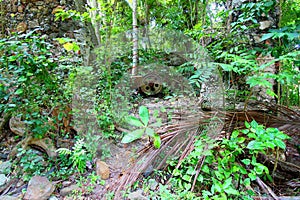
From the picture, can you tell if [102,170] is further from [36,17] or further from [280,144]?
[36,17]

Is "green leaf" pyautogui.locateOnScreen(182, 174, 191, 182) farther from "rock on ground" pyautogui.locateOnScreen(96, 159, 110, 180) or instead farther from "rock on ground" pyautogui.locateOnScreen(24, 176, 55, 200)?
"rock on ground" pyautogui.locateOnScreen(24, 176, 55, 200)

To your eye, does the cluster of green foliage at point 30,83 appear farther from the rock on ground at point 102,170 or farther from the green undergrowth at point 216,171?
the green undergrowth at point 216,171

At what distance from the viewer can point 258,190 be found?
3.92 ft

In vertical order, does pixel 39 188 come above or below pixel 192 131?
below

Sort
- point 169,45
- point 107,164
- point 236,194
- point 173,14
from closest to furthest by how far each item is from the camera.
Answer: point 236,194 → point 107,164 → point 169,45 → point 173,14

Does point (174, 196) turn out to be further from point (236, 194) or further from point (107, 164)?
point (107, 164)

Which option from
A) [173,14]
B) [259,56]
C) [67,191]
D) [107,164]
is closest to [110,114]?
[107,164]

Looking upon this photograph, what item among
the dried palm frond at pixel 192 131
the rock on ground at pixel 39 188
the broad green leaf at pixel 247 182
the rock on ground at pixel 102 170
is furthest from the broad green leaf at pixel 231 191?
the rock on ground at pixel 39 188

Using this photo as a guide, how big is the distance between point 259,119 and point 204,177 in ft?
1.90

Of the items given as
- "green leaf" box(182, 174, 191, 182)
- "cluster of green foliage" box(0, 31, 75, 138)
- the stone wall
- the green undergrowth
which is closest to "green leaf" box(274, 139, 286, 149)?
the green undergrowth

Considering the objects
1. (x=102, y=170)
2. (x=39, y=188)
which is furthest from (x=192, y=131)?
(x=39, y=188)

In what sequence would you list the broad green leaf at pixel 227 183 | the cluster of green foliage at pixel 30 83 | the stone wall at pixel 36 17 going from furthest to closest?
the stone wall at pixel 36 17 < the cluster of green foliage at pixel 30 83 < the broad green leaf at pixel 227 183

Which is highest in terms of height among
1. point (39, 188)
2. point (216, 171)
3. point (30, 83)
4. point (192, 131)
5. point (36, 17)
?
point (36, 17)

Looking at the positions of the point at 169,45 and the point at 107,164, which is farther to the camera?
the point at 169,45
